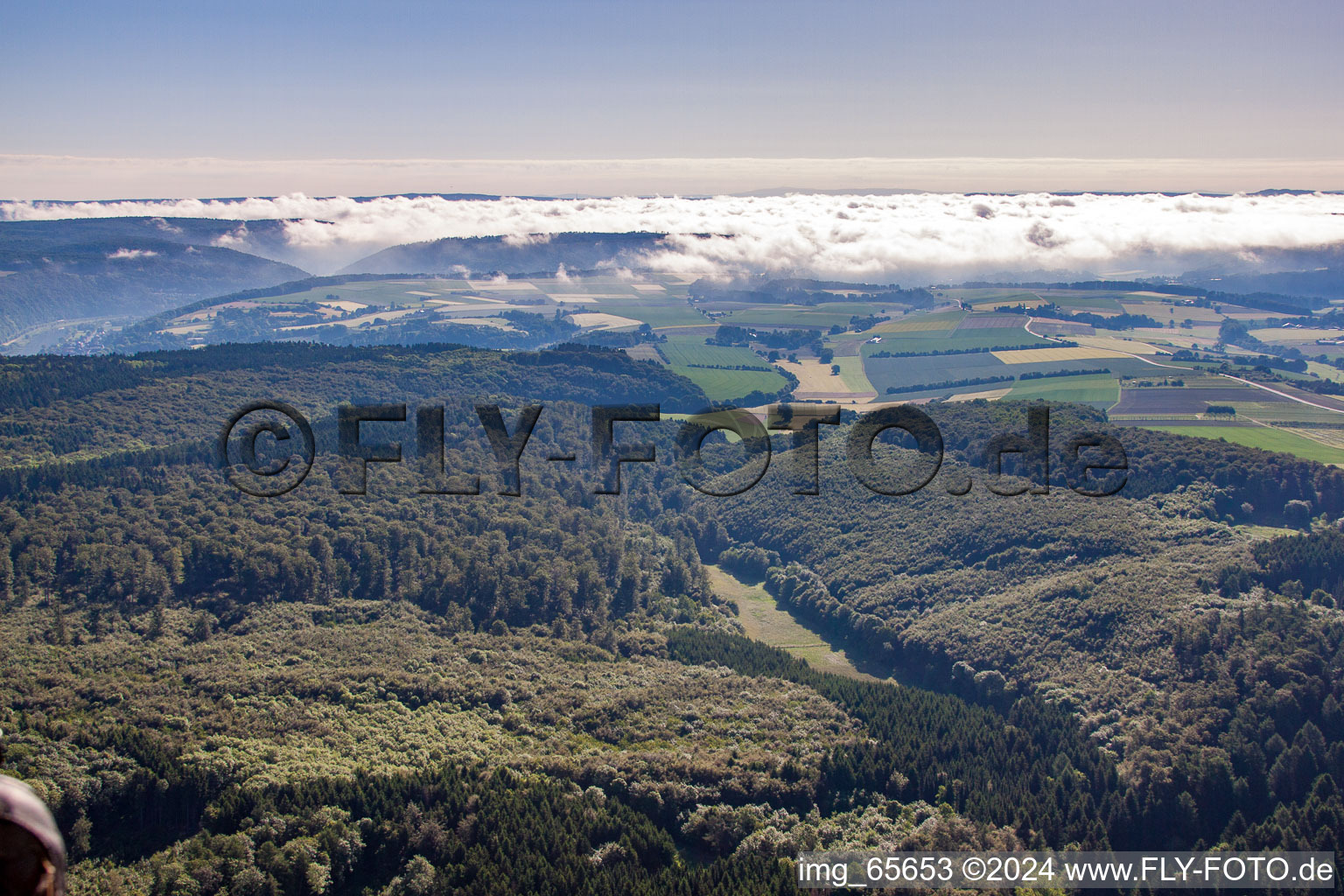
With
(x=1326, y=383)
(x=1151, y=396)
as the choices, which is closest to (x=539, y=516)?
(x=1151, y=396)

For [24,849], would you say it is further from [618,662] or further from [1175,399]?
[1175,399]

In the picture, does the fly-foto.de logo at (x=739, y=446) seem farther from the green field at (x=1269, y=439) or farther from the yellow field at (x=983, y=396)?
the yellow field at (x=983, y=396)

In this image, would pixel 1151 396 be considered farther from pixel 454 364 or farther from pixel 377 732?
pixel 377 732

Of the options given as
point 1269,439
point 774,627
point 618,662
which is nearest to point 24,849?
point 618,662

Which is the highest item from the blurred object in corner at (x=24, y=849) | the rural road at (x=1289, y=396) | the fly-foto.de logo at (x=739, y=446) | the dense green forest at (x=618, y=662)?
the blurred object in corner at (x=24, y=849)

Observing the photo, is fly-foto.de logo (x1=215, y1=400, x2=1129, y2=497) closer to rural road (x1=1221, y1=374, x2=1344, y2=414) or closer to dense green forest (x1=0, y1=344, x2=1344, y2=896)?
dense green forest (x1=0, y1=344, x2=1344, y2=896)

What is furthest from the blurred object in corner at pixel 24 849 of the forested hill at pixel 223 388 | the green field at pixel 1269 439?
the green field at pixel 1269 439
